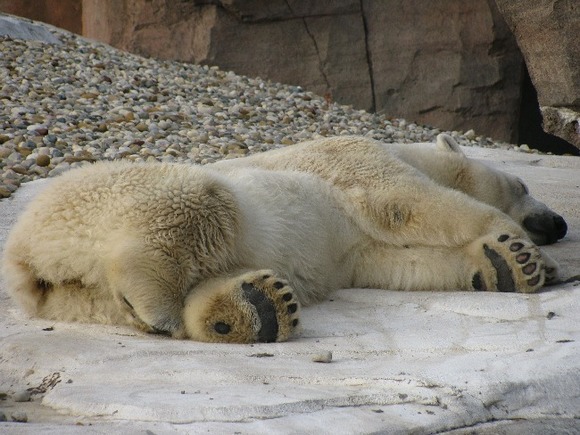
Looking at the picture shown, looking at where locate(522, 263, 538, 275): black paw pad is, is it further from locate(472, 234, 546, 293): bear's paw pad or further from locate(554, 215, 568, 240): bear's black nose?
locate(554, 215, 568, 240): bear's black nose

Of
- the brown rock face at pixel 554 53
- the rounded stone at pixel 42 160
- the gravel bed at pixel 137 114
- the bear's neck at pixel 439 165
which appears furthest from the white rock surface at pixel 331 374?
the rounded stone at pixel 42 160

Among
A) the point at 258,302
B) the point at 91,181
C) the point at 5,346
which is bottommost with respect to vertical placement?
the point at 5,346

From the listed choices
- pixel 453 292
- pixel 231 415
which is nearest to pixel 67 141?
pixel 453 292

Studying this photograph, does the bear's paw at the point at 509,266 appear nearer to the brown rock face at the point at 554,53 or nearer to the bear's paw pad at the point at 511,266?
the bear's paw pad at the point at 511,266

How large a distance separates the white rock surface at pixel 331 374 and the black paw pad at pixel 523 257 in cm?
17

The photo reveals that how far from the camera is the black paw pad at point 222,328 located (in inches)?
111

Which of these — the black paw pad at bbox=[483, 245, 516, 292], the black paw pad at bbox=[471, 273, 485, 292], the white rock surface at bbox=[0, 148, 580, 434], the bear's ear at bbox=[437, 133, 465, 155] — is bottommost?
the white rock surface at bbox=[0, 148, 580, 434]

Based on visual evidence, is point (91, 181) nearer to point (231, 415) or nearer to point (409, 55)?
point (231, 415)

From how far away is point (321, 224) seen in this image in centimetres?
380

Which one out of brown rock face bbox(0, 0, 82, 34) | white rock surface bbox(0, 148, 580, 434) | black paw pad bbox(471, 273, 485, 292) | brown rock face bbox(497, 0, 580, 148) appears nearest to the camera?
white rock surface bbox(0, 148, 580, 434)

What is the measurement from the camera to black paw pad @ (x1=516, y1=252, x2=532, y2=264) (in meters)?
3.46

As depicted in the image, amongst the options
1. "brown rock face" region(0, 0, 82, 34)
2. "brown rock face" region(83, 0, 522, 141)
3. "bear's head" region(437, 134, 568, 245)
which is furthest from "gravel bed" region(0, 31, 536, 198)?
"brown rock face" region(0, 0, 82, 34)

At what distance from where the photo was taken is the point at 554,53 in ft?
19.4

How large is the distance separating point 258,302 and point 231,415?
30.7 inches
